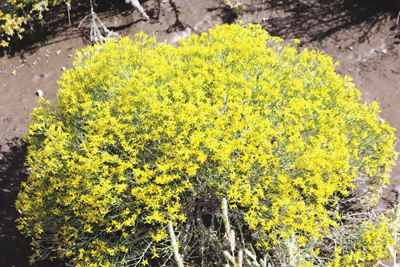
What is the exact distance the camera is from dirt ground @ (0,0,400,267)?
17.6ft

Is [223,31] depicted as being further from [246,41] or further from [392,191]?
[392,191]

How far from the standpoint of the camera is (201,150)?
106 inches

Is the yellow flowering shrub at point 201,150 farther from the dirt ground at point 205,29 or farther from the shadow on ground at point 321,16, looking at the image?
the shadow on ground at point 321,16

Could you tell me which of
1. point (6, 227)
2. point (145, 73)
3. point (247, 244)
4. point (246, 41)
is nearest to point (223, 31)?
point (246, 41)

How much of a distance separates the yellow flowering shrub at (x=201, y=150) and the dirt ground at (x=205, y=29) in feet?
7.38

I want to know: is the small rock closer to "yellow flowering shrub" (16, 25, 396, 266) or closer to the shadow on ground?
"yellow flowering shrub" (16, 25, 396, 266)

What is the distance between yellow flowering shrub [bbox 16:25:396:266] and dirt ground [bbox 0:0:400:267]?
2.25 metres

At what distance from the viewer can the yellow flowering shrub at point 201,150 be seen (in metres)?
2.69

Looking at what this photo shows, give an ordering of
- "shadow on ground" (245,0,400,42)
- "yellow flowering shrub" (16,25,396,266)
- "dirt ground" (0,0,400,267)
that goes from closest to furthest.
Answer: "yellow flowering shrub" (16,25,396,266)
"dirt ground" (0,0,400,267)
"shadow on ground" (245,0,400,42)

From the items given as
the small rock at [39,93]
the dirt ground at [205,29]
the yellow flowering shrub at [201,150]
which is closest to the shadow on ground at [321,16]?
the dirt ground at [205,29]

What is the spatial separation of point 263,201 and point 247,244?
35.4 inches

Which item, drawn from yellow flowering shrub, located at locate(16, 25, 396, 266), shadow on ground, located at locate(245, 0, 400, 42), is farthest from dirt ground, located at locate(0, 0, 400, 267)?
yellow flowering shrub, located at locate(16, 25, 396, 266)

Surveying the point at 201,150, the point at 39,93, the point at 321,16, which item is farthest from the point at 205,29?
the point at 201,150

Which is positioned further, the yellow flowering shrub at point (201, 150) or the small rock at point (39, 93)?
the small rock at point (39, 93)
